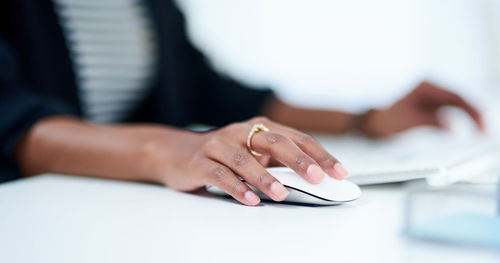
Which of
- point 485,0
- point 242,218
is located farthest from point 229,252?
point 485,0

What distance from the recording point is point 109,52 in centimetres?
114

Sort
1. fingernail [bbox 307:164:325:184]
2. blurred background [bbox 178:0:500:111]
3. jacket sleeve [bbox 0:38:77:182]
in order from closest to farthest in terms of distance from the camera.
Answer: fingernail [bbox 307:164:325:184], jacket sleeve [bbox 0:38:77:182], blurred background [bbox 178:0:500:111]

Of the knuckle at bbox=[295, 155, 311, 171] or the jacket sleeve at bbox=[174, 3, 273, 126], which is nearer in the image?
the knuckle at bbox=[295, 155, 311, 171]

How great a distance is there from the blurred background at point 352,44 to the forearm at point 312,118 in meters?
1.11

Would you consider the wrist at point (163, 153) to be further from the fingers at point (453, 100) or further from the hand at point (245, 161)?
the fingers at point (453, 100)

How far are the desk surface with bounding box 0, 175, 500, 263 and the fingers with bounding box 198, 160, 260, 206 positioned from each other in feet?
0.03

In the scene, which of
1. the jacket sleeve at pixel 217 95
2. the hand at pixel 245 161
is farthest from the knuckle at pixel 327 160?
the jacket sleeve at pixel 217 95

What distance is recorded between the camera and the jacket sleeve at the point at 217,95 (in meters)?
1.33

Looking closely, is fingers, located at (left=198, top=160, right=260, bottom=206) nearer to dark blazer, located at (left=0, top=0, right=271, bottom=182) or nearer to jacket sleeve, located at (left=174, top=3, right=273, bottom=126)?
dark blazer, located at (left=0, top=0, right=271, bottom=182)

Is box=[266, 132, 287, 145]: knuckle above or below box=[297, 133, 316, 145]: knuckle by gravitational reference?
above

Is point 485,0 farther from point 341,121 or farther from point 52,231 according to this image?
point 52,231

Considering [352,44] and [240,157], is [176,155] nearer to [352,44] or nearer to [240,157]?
[240,157]

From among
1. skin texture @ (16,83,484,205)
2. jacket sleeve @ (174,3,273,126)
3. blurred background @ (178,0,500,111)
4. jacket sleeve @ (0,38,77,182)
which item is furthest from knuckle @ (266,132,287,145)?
blurred background @ (178,0,500,111)

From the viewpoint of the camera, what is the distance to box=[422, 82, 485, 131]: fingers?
3.52 feet
